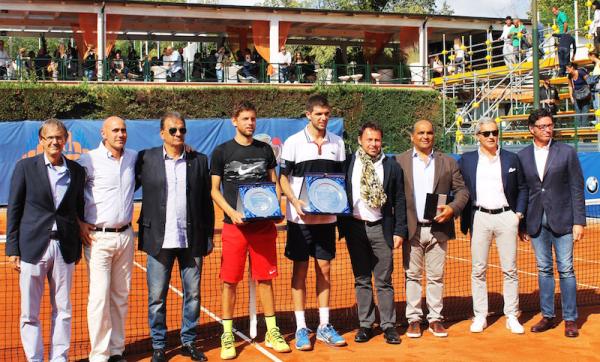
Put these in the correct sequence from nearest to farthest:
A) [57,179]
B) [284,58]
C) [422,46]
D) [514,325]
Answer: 1. [57,179]
2. [514,325]
3. [284,58]
4. [422,46]

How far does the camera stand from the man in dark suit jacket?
25.6 ft

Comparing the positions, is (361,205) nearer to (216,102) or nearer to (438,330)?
(438,330)

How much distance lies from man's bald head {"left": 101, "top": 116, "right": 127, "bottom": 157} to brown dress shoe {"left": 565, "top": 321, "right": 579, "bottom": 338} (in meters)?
4.82

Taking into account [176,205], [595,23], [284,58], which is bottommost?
[176,205]

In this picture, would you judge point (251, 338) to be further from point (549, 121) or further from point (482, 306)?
point (549, 121)

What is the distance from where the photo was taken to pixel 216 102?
29.4m

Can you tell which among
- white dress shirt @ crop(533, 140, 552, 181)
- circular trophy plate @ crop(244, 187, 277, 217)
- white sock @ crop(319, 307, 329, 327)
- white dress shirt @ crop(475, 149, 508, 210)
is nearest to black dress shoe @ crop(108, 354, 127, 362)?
circular trophy plate @ crop(244, 187, 277, 217)

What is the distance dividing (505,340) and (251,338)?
2560 mm

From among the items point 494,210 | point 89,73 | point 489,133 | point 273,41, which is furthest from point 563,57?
point 494,210

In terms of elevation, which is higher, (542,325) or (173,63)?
(173,63)

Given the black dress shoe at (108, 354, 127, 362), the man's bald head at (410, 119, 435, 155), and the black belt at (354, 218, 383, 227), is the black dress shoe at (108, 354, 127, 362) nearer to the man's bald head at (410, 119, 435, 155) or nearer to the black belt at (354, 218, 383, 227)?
the black belt at (354, 218, 383, 227)

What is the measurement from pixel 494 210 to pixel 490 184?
0.90ft

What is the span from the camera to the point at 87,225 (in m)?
6.62

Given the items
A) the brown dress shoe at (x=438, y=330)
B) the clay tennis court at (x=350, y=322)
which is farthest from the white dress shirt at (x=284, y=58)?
the brown dress shoe at (x=438, y=330)
